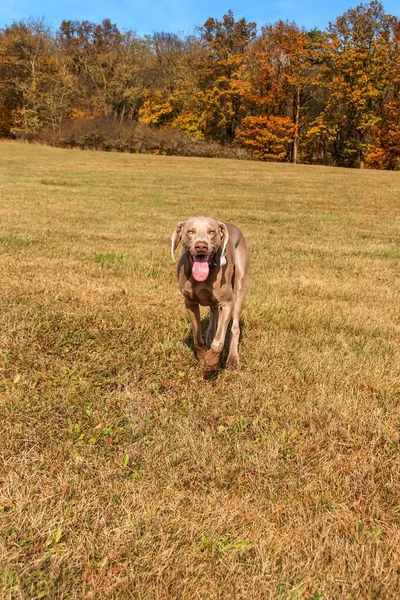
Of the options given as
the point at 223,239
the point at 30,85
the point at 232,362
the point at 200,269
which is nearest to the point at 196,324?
the point at 232,362

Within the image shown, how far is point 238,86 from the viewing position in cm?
4791

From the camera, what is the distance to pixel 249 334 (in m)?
4.84

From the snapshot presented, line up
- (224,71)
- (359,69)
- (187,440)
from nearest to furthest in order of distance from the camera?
(187,440) < (359,69) < (224,71)

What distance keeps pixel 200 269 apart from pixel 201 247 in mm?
170

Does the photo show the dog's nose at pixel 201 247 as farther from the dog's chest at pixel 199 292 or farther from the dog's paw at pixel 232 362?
the dog's paw at pixel 232 362

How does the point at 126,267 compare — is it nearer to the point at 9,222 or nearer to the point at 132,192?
the point at 9,222

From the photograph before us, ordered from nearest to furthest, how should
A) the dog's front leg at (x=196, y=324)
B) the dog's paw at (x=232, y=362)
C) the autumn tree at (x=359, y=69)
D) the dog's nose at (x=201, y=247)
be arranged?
the dog's nose at (x=201, y=247) → the dog's front leg at (x=196, y=324) → the dog's paw at (x=232, y=362) → the autumn tree at (x=359, y=69)

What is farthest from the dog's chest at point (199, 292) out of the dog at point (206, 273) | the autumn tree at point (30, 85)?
the autumn tree at point (30, 85)

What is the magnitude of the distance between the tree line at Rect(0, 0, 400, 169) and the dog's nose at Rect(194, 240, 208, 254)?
4734 cm

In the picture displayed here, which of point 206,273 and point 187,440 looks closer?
point 187,440

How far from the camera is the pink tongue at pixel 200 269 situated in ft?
11.2

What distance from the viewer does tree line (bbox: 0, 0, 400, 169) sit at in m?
44.7

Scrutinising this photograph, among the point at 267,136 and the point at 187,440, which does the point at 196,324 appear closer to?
the point at 187,440

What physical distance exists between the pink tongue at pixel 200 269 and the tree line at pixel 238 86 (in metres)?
47.3
